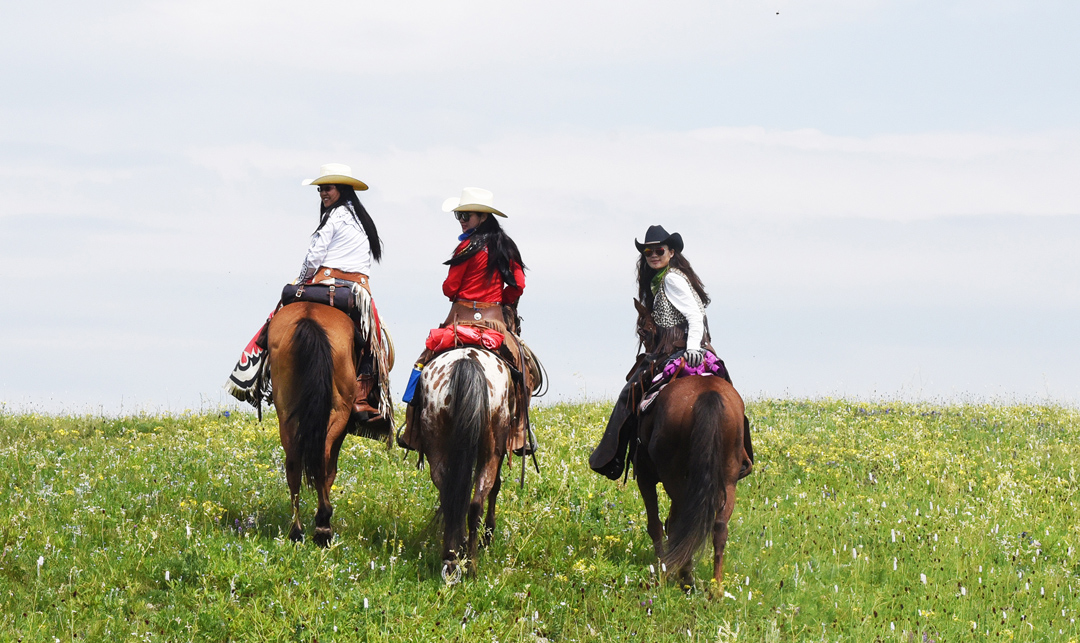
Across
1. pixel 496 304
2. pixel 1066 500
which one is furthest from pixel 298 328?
pixel 1066 500

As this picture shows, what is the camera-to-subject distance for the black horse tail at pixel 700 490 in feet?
26.8

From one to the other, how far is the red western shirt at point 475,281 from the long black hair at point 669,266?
1.27 m

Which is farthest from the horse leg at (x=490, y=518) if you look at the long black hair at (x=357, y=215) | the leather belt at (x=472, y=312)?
the long black hair at (x=357, y=215)

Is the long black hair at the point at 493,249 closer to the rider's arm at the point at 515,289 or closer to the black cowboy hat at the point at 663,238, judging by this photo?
the rider's arm at the point at 515,289

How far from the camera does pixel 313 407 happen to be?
29.8ft

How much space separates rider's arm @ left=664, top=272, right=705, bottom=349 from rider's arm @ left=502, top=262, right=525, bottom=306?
1.57 metres

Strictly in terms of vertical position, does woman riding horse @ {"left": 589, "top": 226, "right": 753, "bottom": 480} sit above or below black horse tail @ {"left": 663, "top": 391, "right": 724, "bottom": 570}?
above

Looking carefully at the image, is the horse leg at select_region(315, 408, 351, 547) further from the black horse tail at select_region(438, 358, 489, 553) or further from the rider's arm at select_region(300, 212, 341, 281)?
the rider's arm at select_region(300, 212, 341, 281)

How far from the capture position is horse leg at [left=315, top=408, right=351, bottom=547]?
9.22 m

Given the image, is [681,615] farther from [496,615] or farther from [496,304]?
[496,304]

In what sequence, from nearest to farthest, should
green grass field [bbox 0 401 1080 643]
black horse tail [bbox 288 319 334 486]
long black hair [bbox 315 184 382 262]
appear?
green grass field [bbox 0 401 1080 643], black horse tail [bbox 288 319 334 486], long black hair [bbox 315 184 382 262]

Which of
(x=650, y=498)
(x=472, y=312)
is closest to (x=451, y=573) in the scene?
(x=650, y=498)

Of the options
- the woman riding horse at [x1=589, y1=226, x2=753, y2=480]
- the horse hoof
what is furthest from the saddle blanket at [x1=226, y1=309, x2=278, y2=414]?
the woman riding horse at [x1=589, y1=226, x2=753, y2=480]

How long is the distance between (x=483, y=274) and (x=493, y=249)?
28cm
